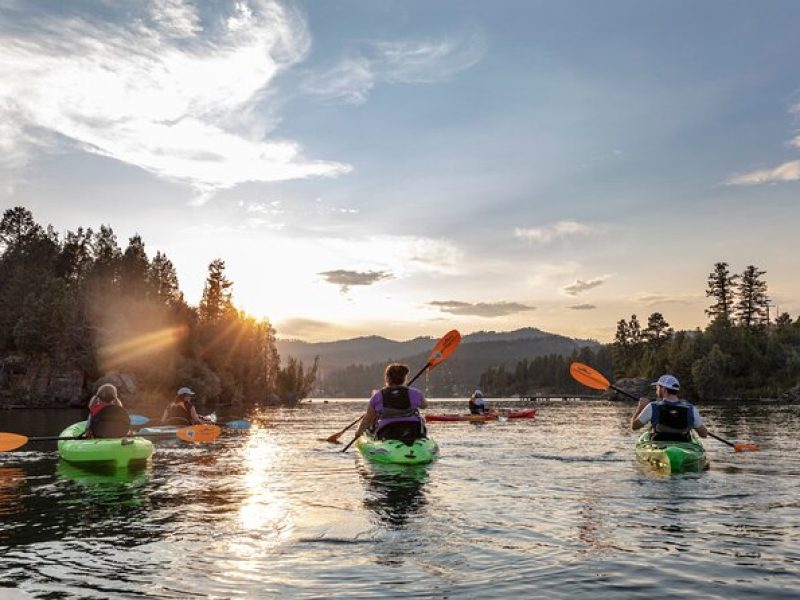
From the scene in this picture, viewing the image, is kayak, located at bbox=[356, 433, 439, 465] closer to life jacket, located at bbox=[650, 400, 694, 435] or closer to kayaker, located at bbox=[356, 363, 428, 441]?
kayaker, located at bbox=[356, 363, 428, 441]

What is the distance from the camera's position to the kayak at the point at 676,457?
14.1 meters

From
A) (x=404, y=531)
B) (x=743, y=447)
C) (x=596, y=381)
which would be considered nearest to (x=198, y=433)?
(x=596, y=381)

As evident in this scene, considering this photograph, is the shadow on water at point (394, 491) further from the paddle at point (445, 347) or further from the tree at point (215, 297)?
the tree at point (215, 297)

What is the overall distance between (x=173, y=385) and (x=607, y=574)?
87542 mm

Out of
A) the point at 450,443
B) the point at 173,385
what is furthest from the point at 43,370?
the point at 450,443

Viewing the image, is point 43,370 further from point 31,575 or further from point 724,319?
point 724,319

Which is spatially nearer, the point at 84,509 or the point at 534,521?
the point at 534,521

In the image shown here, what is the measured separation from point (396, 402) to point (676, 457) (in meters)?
6.37

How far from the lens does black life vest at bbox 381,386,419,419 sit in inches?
618

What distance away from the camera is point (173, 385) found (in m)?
87.5

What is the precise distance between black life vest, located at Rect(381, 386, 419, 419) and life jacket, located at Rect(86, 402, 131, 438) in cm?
648

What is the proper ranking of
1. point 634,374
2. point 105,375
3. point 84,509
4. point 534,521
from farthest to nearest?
point 634,374 → point 105,375 → point 84,509 → point 534,521

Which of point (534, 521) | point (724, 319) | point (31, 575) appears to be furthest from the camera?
point (724, 319)

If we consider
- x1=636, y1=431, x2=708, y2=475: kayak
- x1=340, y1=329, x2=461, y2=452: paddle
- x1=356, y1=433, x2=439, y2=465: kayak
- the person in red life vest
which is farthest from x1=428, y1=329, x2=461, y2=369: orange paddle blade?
x1=636, y1=431, x2=708, y2=475: kayak
